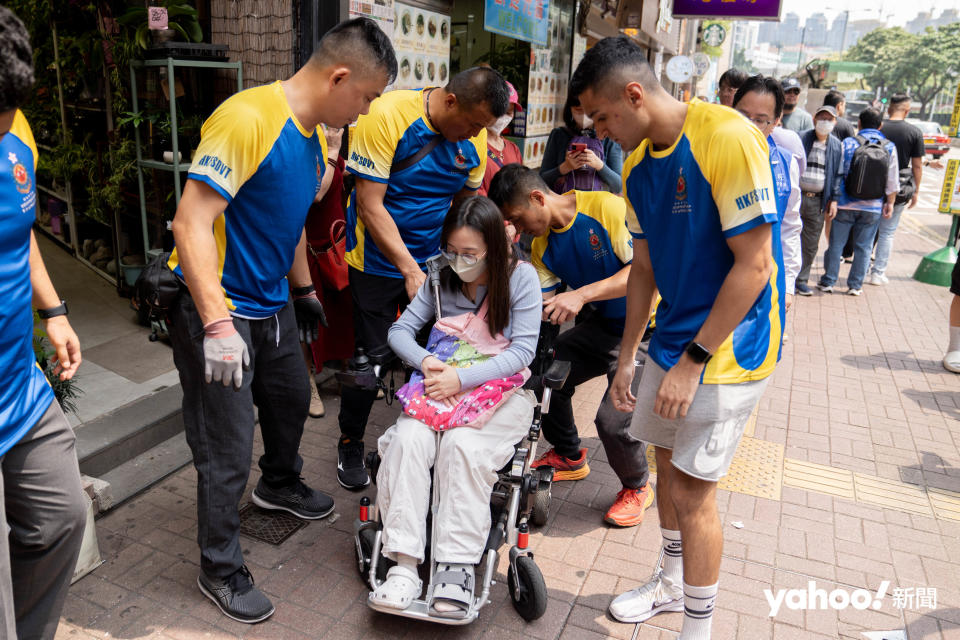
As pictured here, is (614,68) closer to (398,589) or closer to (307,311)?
(307,311)

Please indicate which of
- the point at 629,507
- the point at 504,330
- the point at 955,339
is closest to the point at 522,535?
the point at 504,330

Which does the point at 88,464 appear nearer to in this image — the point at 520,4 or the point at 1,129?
the point at 1,129

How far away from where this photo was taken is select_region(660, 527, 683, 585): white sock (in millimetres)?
2898

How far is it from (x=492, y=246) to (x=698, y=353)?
1.02 m

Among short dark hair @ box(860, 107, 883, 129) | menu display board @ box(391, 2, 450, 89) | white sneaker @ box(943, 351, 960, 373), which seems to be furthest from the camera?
short dark hair @ box(860, 107, 883, 129)

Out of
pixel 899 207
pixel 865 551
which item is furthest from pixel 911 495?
pixel 899 207

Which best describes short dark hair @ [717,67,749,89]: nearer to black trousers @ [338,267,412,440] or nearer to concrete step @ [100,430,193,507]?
black trousers @ [338,267,412,440]

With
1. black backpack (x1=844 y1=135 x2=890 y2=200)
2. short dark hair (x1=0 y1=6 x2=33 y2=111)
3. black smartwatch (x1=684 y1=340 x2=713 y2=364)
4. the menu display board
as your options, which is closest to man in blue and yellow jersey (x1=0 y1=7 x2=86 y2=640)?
short dark hair (x1=0 y1=6 x2=33 y2=111)

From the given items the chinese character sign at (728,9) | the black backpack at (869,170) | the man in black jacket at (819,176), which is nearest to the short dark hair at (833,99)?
the man in black jacket at (819,176)

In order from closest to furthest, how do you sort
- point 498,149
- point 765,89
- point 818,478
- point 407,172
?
point 407,172 → point 818,478 → point 765,89 → point 498,149

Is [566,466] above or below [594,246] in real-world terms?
below

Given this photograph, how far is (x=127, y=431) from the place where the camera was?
382 centimetres

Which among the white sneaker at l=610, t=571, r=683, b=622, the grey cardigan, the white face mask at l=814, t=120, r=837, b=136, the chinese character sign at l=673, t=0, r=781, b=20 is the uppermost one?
the chinese character sign at l=673, t=0, r=781, b=20

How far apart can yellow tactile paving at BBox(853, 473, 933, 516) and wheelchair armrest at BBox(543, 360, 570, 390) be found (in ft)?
6.98
